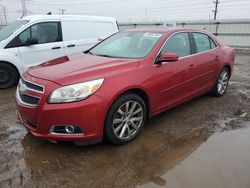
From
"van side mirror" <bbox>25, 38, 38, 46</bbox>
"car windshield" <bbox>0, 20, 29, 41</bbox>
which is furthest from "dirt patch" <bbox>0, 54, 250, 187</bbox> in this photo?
"car windshield" <bbox>0, 20, 29, 41</bbox>

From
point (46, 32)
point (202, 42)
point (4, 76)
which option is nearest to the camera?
point (202, 42)

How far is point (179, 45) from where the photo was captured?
4.54 m

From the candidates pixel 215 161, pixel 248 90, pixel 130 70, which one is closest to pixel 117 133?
pixel 130 70

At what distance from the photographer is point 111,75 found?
11.1 feet

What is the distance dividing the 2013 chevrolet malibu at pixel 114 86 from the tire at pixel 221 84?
79cm

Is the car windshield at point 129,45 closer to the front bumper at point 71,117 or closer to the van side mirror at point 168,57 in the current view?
the van side mirror at point 168,57

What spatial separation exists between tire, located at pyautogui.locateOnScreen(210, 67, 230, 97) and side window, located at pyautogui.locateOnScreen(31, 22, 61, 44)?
14.1ft

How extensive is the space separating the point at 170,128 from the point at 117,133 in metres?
1.06

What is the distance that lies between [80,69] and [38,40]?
394cm

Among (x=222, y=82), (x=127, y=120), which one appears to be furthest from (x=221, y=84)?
(x=127, y=120)

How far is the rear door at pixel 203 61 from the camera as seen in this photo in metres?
4.77

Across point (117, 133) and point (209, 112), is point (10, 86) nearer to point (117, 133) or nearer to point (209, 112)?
point (117, 133)

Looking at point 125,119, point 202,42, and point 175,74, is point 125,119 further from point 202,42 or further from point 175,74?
point 202,42

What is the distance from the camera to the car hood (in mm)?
3258
